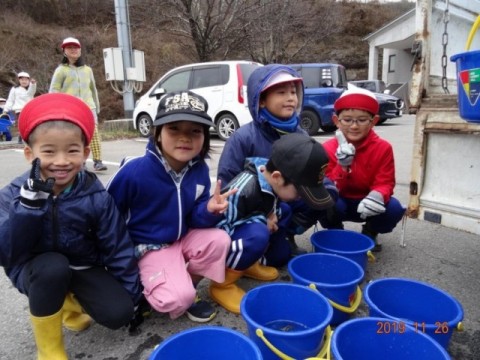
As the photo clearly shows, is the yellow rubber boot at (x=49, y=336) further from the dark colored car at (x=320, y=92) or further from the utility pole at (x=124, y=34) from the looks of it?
the utility pole at (x=124, y=34)

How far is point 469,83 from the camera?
4.62ft

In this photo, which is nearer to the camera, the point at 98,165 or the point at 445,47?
the point at 445,47

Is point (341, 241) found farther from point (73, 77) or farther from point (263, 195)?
point (73, 77)

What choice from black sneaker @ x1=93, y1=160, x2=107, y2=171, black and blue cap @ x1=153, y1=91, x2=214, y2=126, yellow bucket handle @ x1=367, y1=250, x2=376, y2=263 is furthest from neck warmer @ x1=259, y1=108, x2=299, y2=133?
black sneaker @ x1=93, y1=160, x2=107, y2=171

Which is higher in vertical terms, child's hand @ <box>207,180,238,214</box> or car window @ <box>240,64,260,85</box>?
car window @ <box>240,64,260,85</box>

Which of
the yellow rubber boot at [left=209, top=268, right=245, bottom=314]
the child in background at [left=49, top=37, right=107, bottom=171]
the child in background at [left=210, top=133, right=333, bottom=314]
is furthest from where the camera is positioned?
the child in background at [left=49, top=37, right=107, bottom=171]

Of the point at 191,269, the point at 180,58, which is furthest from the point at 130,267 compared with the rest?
the point at 180,58

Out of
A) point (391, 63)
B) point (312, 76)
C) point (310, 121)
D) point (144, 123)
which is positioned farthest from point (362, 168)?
point (391, 63)

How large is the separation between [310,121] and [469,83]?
7.37m

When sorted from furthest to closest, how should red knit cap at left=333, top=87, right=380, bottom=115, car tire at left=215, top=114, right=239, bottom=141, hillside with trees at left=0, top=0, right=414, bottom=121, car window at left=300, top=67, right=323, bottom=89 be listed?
1. hillside with trees at left=0, top=0, right=414, bottom=121
2. car window at left=300, top=67, right=323, bottom=89
3. car tire at left=215, top=114, right=239, bottom=141
4. red knit cap at left=333, top=87, right=380, bottom=115

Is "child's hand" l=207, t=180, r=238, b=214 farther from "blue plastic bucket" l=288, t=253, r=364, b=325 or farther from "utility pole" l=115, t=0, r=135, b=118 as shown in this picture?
"utility pole" l=115, t=0, r=135, b=118

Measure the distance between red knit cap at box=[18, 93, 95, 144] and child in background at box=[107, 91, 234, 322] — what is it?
32 cm

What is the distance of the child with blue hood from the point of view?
86.3 inches

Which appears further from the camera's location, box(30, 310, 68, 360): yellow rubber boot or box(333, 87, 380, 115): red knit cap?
box(333, 87, 380, 115): red knit cap
